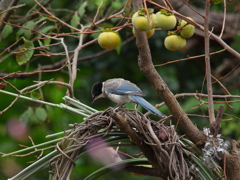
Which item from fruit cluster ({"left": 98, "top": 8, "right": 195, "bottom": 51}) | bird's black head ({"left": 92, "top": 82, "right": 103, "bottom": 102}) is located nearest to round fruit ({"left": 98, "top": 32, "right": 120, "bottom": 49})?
fruit cluster ({"left": 98, "top": 8, "right": 195, "bottom": 51})

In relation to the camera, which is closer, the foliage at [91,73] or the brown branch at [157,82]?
the brown branch at [157,82]

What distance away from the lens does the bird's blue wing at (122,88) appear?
257 cm

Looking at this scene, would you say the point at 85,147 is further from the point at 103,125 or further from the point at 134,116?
the point at 134,116

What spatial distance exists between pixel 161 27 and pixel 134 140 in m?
0.44

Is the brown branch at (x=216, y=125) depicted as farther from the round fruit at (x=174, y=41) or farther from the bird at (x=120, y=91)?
the bird at (x=120, y=91)

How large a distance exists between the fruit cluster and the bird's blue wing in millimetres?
884

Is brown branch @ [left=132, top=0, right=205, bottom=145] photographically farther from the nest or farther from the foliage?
the foliage

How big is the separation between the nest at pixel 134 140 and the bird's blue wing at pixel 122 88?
102cm

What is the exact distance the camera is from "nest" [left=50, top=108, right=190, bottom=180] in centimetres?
143

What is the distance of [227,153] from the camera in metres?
1.52

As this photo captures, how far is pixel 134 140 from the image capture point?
4.87 ft

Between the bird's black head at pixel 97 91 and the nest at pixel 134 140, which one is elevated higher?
the nest at pixel 134 140

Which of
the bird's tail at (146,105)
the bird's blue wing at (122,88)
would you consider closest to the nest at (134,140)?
the bird's tail at (146,105)

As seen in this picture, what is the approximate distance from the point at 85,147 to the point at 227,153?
557 mm
